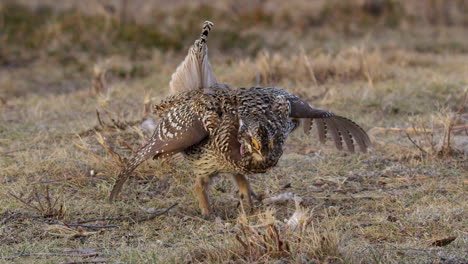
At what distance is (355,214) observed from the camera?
4.44 m

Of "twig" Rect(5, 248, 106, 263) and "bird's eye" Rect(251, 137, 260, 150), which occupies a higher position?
"bird's eye" Rect(251, 137, 260, 150)

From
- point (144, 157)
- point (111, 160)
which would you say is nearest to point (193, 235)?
point (144, 157)

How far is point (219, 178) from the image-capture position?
538cm

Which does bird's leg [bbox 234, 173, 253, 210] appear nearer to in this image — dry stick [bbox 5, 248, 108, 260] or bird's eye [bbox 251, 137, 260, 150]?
bird's eye [bbox 251, 137, 260, 150]

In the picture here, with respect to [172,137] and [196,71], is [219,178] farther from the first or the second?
[172,137]

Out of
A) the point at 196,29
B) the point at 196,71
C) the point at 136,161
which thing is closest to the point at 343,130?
the point at 196,71

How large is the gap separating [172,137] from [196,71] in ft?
3.23

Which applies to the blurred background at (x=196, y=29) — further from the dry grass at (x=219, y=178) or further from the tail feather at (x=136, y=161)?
the tail feather at (x=136, y=161)

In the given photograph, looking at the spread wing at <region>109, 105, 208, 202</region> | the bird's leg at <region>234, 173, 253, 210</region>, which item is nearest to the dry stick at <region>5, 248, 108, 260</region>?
the spread wing at <region>109, 105, 208, 202</region>

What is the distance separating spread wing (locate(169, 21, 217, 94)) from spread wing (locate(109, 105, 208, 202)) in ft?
1.94

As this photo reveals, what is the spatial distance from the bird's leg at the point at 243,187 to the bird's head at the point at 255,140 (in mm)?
773

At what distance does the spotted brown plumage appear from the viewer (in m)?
3.94

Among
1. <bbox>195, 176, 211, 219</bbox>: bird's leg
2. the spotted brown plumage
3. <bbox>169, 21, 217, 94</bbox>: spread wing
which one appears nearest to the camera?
the spotted brown plumage

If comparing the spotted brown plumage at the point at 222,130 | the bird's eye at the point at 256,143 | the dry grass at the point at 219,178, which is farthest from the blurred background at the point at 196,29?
the bird's eye at the point at 256,143
